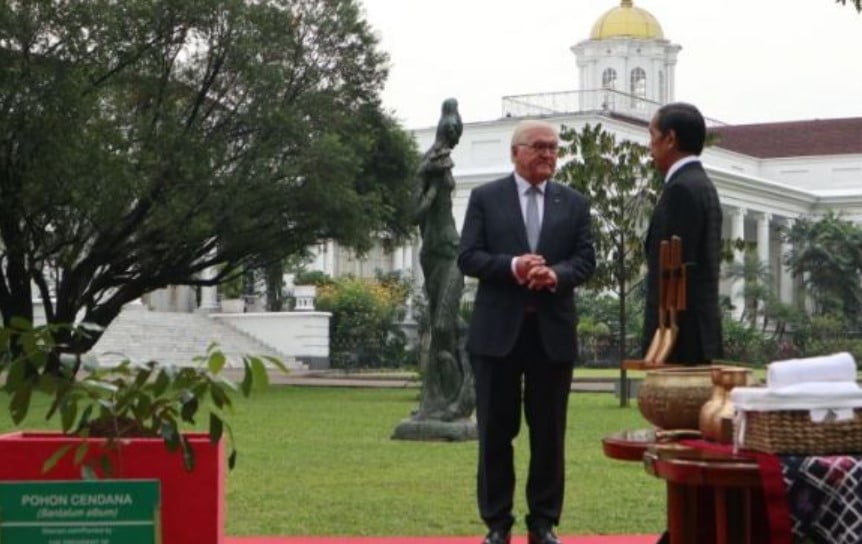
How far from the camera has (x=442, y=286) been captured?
15016 mm

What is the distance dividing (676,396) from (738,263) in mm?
53086

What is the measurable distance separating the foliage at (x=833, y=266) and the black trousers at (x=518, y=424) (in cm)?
5393

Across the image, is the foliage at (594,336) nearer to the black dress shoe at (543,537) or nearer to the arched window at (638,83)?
the arched window at (638,83)

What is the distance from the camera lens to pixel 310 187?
98.1 ft

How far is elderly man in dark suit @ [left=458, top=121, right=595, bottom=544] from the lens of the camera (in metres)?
6.41

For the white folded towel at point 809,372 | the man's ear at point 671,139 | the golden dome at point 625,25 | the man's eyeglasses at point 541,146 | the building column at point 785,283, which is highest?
the golden dome at point 625,25

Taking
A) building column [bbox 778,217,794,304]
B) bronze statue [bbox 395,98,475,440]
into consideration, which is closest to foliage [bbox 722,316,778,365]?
building column [bbox 778,217,794,304]

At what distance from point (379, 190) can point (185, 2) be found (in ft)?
28.6

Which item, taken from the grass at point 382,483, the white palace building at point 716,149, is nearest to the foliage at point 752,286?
the white palace building at point 716,149

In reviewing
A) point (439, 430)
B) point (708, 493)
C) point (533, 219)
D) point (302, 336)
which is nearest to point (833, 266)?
point (302, 336)

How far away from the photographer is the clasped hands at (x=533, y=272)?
20.5 feet

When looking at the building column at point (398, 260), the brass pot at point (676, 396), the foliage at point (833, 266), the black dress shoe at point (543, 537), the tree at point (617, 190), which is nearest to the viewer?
the brass pot at point (676, 396)

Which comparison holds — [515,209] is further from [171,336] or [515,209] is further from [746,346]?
[171,336]

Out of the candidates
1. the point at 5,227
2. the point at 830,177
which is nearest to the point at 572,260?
the point at 5,227
